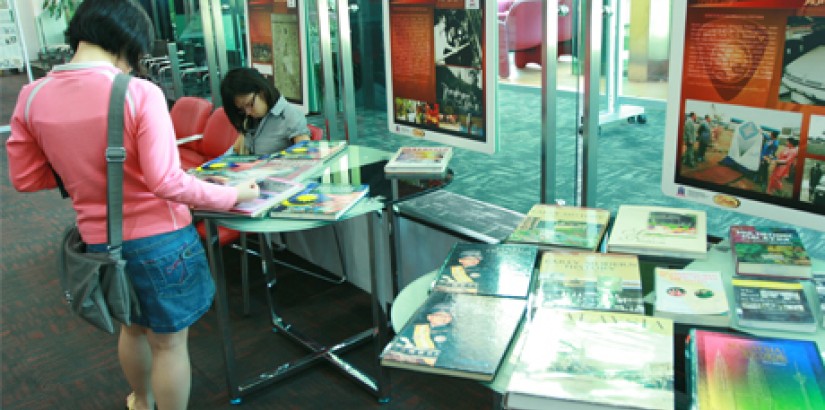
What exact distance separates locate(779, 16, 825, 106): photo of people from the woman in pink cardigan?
1526 millimetres

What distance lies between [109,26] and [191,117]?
2323 millimetres

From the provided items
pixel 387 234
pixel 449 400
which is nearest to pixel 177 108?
pixel 387 234

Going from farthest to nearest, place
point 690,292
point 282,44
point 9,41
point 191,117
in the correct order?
point 9,41 → point 191,117 → point 282,44 → point 690,292

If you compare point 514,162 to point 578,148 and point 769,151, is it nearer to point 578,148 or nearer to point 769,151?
point 578,148

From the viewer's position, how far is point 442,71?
2.54m

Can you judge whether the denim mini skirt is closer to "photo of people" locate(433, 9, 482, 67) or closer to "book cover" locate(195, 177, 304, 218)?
"book cover" locate(195, 177, 304, 218)

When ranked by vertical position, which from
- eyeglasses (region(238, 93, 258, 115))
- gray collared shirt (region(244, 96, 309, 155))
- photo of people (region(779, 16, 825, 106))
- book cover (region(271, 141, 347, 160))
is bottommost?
book cover (region(271, 141, 347, 160))

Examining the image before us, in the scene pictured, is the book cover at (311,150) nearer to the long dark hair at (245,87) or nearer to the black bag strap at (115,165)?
the long dark hair at (245,87)

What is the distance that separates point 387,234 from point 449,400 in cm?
69

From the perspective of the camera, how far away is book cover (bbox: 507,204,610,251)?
1783 millimetres

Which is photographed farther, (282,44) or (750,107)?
(282,44)

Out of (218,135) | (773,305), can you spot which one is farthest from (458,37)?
(218,135)

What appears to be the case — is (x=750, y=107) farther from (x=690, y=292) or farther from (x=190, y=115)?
(x=190, y=115)

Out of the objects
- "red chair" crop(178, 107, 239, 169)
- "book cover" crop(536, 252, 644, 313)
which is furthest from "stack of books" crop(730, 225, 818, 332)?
"red chair" crop(178, 107, 239, 169)
